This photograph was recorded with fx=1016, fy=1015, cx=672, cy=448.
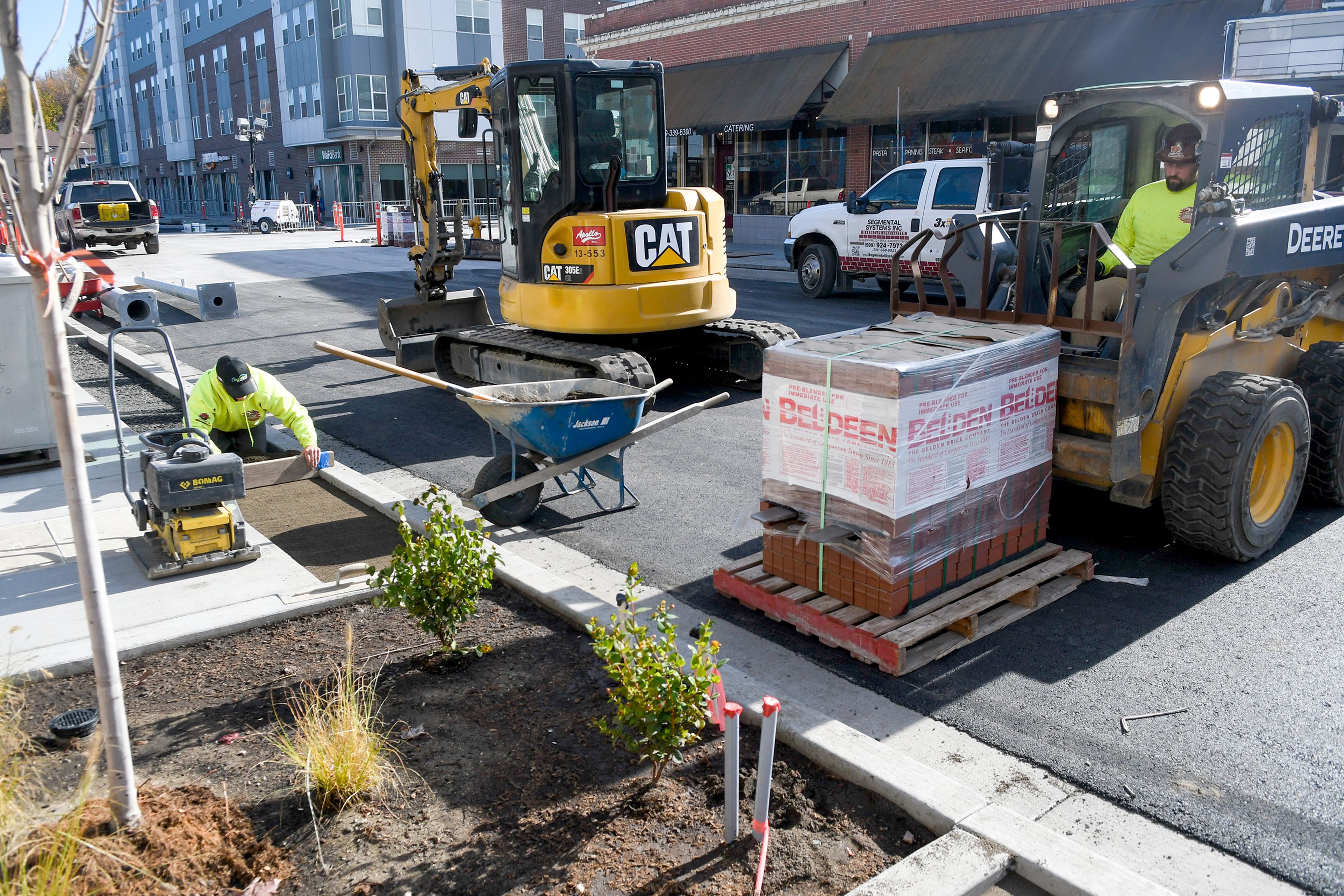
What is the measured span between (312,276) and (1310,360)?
73.2 ft

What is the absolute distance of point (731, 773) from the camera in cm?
331

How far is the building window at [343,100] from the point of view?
52.9 meters

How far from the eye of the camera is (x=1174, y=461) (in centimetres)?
576

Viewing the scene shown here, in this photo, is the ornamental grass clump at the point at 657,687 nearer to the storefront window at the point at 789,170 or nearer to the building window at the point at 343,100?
the storefront window at the point at 789,170

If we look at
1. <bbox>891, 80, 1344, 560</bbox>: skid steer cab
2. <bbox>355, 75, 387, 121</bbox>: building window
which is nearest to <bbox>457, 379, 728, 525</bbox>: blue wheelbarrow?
<bbox>891, 80, 1344, 560</bbox>: skid steer cab

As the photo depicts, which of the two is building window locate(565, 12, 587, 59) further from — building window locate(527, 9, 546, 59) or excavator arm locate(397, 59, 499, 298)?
excavator arm locate(397, 59, 499, 298)

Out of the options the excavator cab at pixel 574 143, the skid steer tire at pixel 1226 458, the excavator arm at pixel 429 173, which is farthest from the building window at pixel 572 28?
the skid steer tire at pixel 1226 458

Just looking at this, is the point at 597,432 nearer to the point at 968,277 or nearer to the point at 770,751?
the point at 968,277

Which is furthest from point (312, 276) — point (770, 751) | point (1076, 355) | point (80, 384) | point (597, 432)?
point (770, 751)

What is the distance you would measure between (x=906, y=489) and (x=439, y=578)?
218 cm

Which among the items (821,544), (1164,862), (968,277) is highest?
(968,277)

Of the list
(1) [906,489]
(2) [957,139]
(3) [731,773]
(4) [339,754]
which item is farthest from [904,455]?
(2) [957,139]

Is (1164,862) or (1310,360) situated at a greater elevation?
(1310,360)

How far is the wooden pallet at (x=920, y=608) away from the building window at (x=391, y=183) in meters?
52.0
